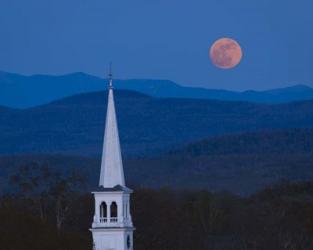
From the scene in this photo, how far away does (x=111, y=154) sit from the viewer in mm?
62594

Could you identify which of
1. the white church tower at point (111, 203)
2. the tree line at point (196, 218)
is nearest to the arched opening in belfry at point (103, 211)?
the white church tower at point (111, 203)

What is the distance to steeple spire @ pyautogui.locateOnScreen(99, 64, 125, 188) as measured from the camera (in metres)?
61.9

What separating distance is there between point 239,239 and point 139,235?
14.7 metres

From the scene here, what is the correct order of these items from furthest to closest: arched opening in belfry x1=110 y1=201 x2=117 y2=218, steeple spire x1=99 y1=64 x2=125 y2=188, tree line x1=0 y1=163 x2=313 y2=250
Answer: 1. tree line x1=0 y1=163 x2=313 y2=250
2. arched opening in belfry x1=110 y1=201 x2=117 y2=218
3. steeple spire x1=99 y1=64 x2=125 y2=188

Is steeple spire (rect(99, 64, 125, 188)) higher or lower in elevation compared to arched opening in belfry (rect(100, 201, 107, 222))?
higher

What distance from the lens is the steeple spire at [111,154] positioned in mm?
61938

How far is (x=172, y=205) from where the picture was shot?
107000mm

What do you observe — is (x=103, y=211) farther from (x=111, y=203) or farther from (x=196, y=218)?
(x=196, y=218)

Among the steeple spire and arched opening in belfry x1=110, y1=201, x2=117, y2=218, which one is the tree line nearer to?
arched opening in belfry x1=110, y1=201, x2=117, y2=218

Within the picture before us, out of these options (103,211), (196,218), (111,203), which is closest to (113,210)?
(103,211)

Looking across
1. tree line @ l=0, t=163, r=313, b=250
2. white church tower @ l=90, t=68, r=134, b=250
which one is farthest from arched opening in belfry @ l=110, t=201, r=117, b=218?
tree line @ l=0, t=163, r=313, b=250

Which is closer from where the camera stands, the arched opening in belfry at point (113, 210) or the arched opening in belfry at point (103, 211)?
the arched opening in belfry at point (103, 211)

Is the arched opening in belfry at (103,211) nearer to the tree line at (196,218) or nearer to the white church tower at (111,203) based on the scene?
the white church tower at (111,203)

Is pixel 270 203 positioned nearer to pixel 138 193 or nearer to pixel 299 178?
pixel 138 193
